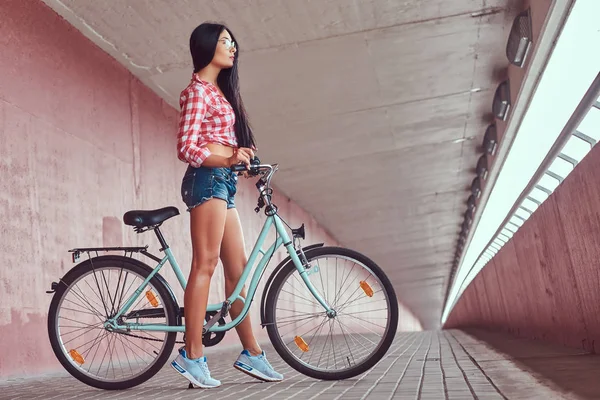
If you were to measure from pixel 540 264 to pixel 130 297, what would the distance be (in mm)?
2991

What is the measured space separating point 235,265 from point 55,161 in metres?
2.84

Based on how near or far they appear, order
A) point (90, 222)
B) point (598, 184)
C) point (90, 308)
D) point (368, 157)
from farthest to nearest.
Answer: point (368, 157) → point (90, 222) → point (90, 308) → point (598, 184)

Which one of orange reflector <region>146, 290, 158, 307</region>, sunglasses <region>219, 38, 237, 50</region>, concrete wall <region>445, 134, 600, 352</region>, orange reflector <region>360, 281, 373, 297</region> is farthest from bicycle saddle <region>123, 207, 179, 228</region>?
concrete wall <region>445, 134, 600, 352</region>

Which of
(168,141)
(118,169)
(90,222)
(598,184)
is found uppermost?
(168,141)

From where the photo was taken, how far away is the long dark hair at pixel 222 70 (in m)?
4.19

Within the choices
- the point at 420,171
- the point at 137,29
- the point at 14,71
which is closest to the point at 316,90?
the point at 137,29

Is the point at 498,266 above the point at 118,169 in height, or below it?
below

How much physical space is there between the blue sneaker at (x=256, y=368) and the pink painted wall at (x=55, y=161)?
2.09m

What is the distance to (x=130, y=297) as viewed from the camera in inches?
165

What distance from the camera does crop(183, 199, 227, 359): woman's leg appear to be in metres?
4.09

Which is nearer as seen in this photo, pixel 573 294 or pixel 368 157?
pixel 573 294

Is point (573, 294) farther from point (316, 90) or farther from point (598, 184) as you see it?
point (316, 90)

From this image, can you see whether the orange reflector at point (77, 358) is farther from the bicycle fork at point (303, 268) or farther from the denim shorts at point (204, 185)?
the bicycle fork at point (303, 268)

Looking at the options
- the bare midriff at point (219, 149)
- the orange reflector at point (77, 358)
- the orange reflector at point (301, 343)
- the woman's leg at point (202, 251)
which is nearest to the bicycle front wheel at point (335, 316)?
the orange reflector at point (301, 343)
